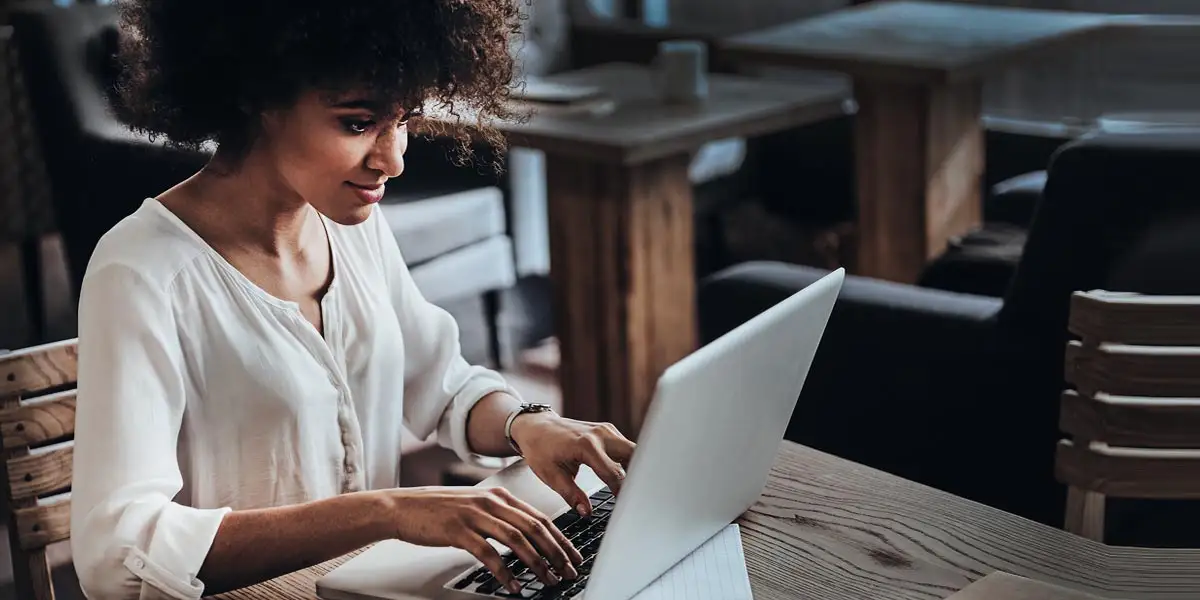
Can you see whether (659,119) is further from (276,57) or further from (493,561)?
(493,561)

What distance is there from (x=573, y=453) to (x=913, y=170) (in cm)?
213

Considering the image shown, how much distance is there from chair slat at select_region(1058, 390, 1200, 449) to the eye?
779mm

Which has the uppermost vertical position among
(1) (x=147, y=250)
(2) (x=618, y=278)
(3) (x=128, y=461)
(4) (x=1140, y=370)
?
(1) (x=147, y=250)

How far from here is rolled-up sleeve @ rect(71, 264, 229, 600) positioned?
1.12 metres

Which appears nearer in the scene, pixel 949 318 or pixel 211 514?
pixel 211 514

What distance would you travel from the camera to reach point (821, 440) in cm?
239

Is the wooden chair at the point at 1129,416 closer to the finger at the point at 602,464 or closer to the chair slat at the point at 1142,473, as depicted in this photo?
the chair slat at the point at 1142,473

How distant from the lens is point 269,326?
4.25 ft

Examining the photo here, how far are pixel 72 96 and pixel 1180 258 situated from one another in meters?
2.23

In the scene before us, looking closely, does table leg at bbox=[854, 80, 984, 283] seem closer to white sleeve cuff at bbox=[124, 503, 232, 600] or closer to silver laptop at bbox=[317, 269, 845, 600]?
silver laptop at bbox=[317, 269, 845, 600]

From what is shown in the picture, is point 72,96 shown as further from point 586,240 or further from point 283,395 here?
point 283,395

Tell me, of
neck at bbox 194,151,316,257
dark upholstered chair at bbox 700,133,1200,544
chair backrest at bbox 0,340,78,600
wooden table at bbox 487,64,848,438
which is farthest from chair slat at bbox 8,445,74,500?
wooden table at bbox 487,64,848,438

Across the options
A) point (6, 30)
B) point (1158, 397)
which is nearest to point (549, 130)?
point (1158, 397)

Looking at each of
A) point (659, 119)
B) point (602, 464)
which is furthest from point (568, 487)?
point (659, 119)
